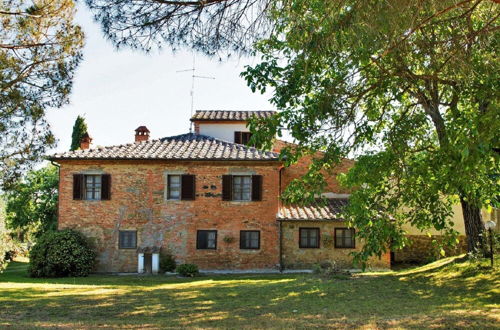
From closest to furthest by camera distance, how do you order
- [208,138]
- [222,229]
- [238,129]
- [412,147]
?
[412,147], [222,229], [208,138], [238,129]

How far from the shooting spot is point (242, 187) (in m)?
22.0

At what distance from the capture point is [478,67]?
974 centimetres

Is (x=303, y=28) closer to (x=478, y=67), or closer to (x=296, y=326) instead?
(x=478, y=67)

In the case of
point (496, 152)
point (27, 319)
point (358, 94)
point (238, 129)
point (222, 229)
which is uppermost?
point (238, 129)

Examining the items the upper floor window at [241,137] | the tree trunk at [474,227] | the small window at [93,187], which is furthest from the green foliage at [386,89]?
the upper floor window at [241,137]

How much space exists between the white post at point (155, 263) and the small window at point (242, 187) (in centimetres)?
395

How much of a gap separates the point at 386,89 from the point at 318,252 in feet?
38.2

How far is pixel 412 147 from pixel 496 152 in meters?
4.67

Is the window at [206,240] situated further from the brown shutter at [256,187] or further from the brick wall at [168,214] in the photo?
the brown shutter at [256,187]

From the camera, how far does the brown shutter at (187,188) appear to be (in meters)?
21.8

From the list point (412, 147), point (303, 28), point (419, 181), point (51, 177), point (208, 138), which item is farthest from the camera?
point (51, 177)

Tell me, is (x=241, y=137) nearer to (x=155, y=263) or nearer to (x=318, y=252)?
(x=318, y=252)

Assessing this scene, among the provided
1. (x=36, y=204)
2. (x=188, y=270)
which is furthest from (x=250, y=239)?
(x=36, y=204)

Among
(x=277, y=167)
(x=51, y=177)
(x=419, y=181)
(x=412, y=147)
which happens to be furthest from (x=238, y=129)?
(x=419, y=181)
